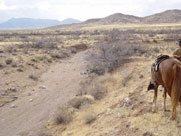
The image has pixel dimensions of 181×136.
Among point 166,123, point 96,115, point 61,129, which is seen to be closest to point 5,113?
point 61,129

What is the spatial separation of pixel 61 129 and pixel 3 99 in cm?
537

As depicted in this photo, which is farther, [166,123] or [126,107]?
[126,107]

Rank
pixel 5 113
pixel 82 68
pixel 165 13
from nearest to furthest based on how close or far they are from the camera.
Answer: pixel 5 113
pixel 82 68
pixel 165 13

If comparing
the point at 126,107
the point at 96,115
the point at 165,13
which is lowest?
the point at 96,115

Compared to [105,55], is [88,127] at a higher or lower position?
lower

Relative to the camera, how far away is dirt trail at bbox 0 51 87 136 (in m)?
8.73

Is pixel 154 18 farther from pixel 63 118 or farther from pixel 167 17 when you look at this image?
pixel 63 118

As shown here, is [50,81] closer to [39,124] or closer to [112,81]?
[112,81]

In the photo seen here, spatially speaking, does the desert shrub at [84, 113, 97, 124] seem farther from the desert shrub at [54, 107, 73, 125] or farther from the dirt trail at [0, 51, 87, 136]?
the dirt trail at [0, 51, 87, 136]

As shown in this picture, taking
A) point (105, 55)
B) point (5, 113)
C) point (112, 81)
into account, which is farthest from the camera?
point (105, 55)

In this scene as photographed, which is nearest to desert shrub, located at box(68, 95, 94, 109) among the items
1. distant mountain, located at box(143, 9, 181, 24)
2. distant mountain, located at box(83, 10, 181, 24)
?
distant mountain, located at box(83, 10, 181, 24)

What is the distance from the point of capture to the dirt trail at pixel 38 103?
873 cm

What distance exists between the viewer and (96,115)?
7910 millimetres

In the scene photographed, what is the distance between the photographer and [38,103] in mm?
11141
